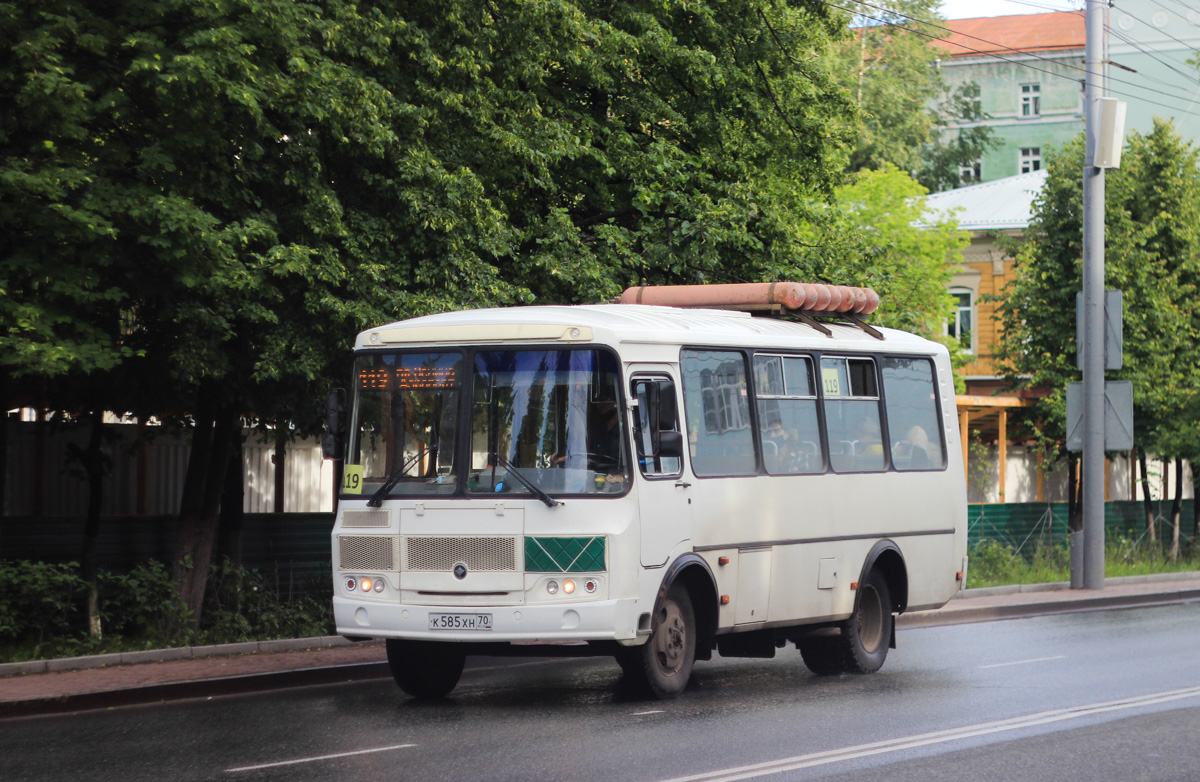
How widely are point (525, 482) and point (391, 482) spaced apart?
114cm

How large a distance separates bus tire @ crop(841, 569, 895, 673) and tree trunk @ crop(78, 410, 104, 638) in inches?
296

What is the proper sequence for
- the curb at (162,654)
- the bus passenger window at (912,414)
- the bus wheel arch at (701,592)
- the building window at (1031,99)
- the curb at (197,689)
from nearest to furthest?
the curb at (197,689) → the bus wheel arch at (701,592) → the curb at (162,654) → the bus passenger window at (912,414) → the building window at (1031,99)

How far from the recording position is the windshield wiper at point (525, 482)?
11.6 metres

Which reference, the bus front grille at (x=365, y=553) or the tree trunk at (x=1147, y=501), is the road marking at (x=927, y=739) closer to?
the bus front grille at (x=365, y=553)

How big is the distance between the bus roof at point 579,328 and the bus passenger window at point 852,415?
72 centimetres

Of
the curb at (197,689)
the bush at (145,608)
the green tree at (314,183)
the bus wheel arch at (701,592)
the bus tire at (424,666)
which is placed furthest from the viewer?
the bush at (145,608)

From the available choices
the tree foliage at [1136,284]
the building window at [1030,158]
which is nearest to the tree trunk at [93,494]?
the tree foliage at [1136,284]

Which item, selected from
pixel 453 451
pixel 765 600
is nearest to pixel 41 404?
pixel 453 451

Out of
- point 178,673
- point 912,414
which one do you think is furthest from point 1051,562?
point 178,673

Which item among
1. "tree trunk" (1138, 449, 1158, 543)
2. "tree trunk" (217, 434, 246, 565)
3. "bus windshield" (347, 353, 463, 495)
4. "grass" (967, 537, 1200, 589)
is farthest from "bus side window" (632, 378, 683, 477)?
"tree trunk" (1138, 449, 1158, 543)

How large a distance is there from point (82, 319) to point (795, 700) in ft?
22.6

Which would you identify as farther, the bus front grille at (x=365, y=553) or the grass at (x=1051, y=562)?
the grass at (x=1051, y=562)

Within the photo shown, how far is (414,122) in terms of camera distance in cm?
1608

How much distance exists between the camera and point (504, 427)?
11891 millimetres
